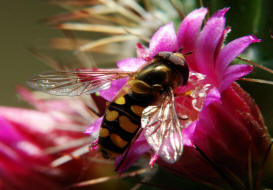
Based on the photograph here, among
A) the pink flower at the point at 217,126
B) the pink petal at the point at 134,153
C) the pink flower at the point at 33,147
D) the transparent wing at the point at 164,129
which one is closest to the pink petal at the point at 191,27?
the pink flower at the point at 217,126

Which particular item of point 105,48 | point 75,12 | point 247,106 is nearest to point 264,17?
point 247,106

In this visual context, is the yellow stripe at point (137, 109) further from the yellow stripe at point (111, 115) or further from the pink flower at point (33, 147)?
the pink flower at point (33, 147)

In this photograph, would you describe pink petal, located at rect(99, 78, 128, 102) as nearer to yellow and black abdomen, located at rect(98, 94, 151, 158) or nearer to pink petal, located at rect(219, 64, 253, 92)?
yellow and black abdomen, located at rect(98, 94, 151, 158)

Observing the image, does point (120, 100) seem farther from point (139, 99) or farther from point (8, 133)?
point (8, 133)

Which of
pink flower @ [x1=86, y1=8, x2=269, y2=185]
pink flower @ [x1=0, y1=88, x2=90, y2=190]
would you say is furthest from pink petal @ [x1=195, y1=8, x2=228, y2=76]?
pink flower @ [x1=0, y1=88, x2=90, y2=190]

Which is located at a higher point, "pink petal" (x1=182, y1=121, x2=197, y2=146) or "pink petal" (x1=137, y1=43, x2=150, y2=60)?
"pink petal" (x1=137, y1=43, x2=150, y2=60)

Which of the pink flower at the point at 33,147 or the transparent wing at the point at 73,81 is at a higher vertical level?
the transparent wing at the point at 73,81
